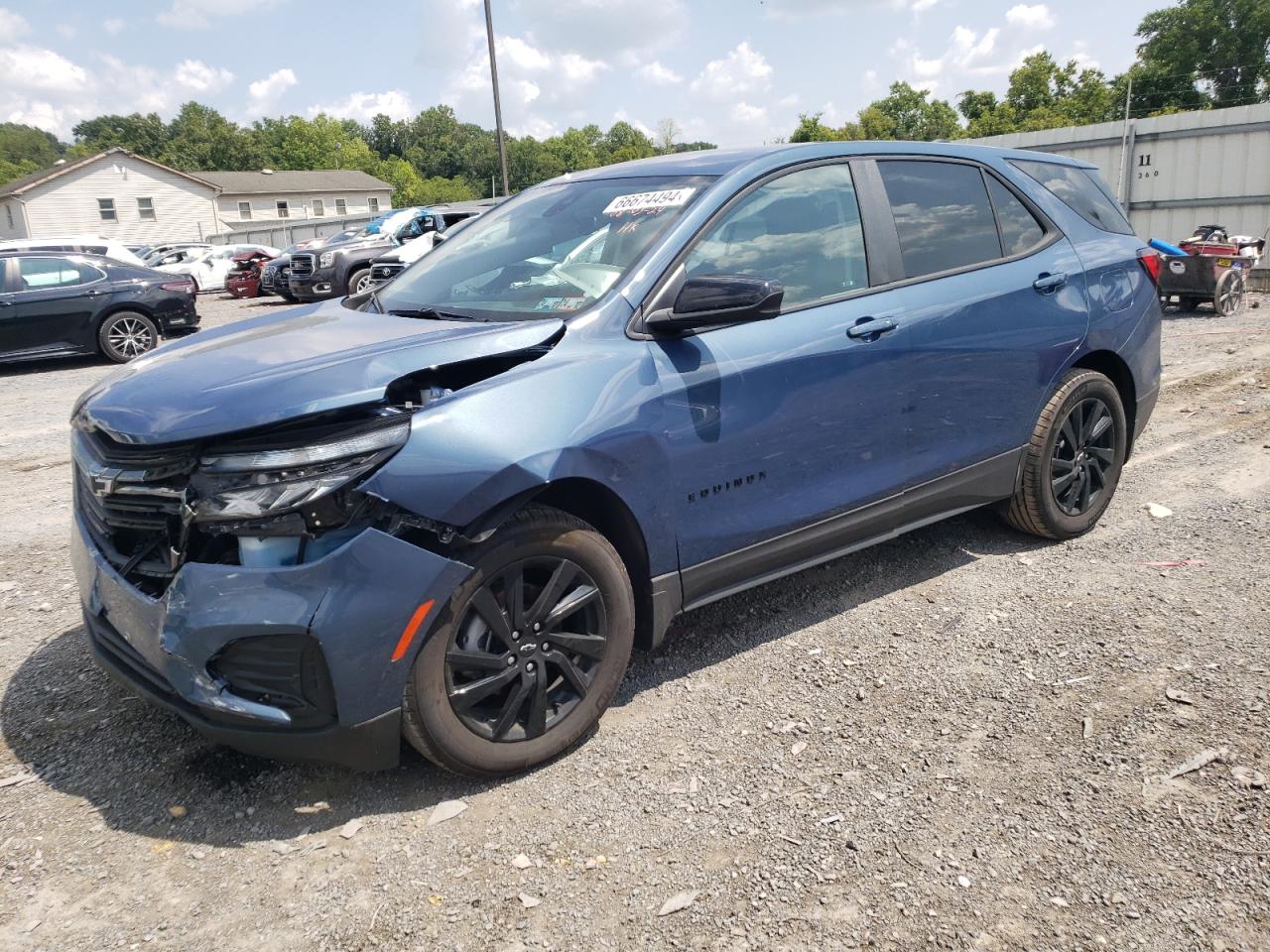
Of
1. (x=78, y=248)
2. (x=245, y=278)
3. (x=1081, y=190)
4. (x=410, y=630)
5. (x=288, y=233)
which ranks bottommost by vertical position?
(x=410, y=630)

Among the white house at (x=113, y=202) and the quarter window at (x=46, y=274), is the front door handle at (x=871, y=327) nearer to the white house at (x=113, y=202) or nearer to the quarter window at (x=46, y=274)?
the quarter window at (x=46, y=274)

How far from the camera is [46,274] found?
12.4m

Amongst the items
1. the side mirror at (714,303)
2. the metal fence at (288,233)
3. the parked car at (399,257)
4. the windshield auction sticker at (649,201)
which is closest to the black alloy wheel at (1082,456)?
the side mirror at (714,303)

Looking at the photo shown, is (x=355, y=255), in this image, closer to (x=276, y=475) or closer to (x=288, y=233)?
(x=276, y=475)

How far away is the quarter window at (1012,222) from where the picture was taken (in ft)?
14.4

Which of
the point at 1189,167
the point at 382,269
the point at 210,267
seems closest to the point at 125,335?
the point at 382,269

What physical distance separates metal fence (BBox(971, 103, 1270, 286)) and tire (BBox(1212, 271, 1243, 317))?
2.95 m

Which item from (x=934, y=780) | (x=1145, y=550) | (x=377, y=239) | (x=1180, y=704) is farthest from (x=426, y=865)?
(x=377, y=239)

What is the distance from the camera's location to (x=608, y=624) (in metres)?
3.07

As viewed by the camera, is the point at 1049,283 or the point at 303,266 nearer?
the point at 1049,283

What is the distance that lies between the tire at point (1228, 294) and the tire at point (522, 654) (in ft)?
44.2

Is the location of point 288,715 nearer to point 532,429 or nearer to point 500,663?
point 500,663

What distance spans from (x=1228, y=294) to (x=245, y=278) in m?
20.5

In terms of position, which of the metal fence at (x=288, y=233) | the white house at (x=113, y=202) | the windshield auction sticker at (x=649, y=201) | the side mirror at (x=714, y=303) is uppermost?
the white house at (x=113, y=202)
